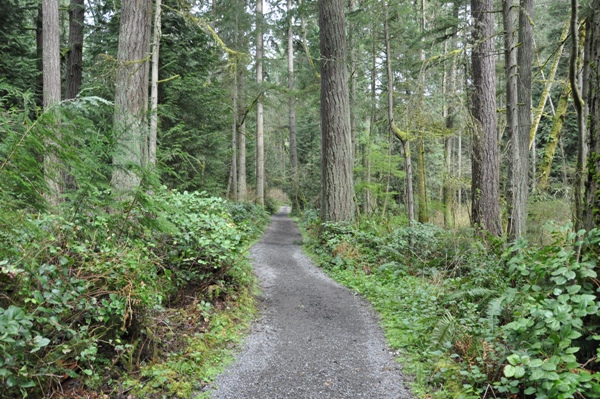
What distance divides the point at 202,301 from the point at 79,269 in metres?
1.75

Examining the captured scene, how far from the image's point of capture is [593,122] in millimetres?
2762

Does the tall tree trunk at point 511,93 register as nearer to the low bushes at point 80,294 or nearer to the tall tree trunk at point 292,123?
the low bushes at point 80,294

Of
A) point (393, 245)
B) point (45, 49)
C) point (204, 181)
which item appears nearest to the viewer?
point (393, 245)

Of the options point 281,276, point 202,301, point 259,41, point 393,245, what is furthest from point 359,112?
point 202,301

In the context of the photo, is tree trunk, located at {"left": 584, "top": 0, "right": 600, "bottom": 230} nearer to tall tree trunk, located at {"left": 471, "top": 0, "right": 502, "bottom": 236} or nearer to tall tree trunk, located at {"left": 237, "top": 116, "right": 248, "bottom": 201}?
tall tree trunk, located at {"left": 471, "top": 0, "right": 502, "bottom": 236}

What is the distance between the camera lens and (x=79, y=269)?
303 cm

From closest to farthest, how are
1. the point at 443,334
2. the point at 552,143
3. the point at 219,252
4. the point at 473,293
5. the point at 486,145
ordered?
the point at 443,334 → the point at 473,293 → the point at 219,252 → the point at 486,145 → the point at 552,143

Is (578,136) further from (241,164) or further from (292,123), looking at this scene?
(292,123)

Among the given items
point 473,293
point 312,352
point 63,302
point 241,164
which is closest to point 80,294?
point 63,302

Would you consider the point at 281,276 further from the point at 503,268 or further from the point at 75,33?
the point at 75,33

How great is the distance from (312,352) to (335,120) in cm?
737

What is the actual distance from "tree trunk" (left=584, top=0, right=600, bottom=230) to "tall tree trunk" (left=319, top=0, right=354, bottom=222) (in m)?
7.44

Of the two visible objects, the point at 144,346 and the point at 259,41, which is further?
the point at 259,41

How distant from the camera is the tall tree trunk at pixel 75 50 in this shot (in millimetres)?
12672
